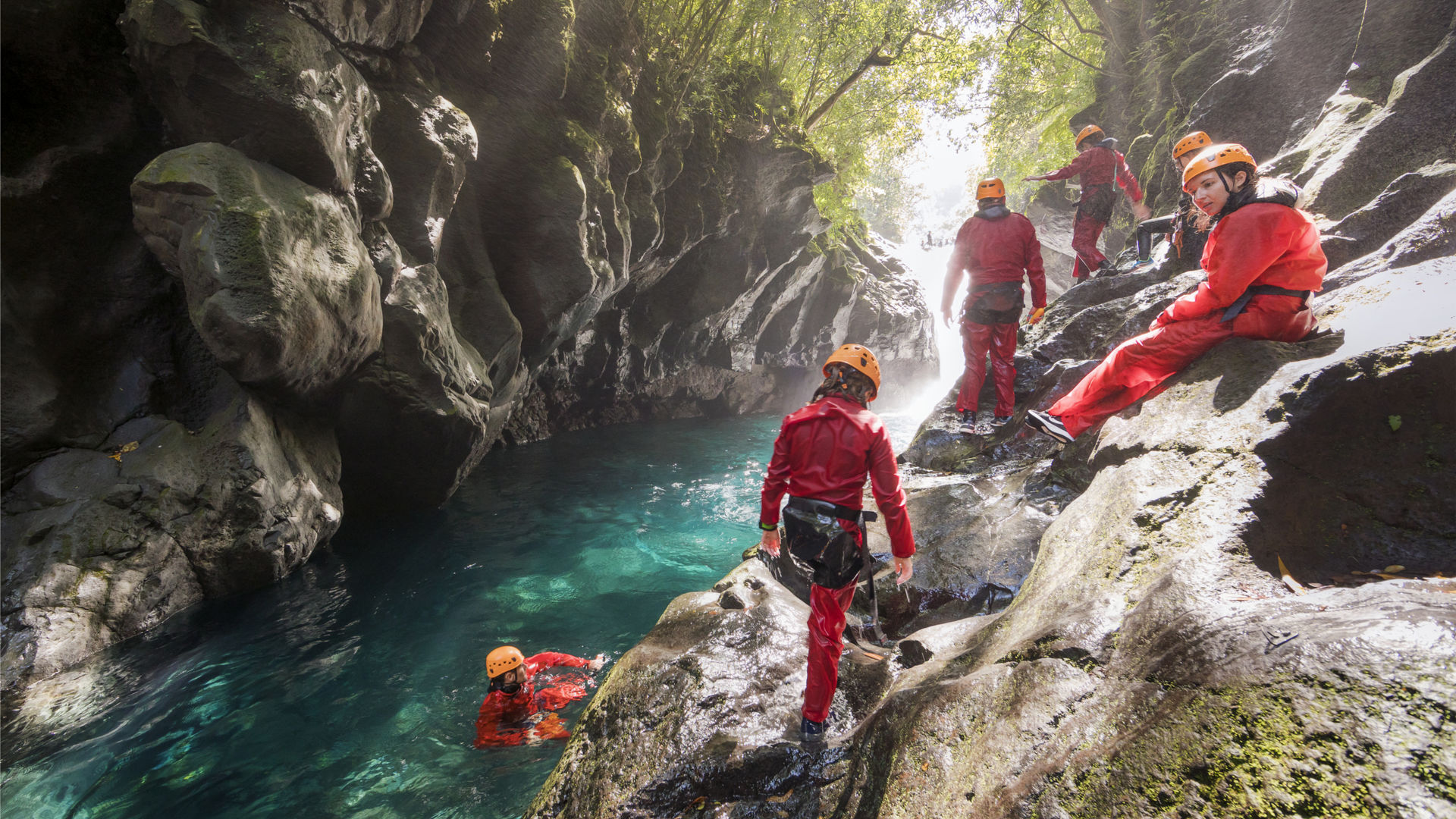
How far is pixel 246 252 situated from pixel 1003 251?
A: 808 cm

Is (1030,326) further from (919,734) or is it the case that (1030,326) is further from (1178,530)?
(919,734)

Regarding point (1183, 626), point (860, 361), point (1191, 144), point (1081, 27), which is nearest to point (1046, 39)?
point (1081, 27)

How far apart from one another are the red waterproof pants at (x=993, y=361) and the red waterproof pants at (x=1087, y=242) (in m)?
3.74

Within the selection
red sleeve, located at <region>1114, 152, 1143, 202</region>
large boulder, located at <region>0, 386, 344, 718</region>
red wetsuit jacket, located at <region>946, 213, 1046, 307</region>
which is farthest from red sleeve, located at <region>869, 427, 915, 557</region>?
red sleeve, located at <region>1114, 152, 1143, 202</region>

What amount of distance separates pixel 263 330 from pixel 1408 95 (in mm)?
12024

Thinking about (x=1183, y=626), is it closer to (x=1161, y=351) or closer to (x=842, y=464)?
(x=842, y=464)

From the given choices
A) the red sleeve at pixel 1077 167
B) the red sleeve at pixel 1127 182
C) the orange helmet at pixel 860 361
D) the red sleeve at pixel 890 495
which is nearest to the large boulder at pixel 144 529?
the orange helmet at pixel 860 361

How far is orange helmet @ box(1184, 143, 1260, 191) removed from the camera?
13.9ft

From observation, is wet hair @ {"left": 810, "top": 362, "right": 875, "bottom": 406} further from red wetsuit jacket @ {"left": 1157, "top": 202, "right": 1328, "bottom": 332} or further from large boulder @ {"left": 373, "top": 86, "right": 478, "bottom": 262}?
large boulder @ {"left": 373, "top": 86, "right": 478, "bottom": 262}

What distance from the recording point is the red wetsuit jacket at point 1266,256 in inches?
160

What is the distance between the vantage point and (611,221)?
1225 cm

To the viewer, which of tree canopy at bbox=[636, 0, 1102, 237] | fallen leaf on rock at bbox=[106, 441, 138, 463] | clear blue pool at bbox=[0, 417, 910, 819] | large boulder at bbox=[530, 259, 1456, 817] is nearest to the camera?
large boulder at bbox=[530, 259, 1456, 817]

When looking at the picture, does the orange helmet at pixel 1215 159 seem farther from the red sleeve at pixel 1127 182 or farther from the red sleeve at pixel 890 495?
the red sleeve at pixel 1127 182

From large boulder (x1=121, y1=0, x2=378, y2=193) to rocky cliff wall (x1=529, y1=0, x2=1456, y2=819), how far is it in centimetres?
655
